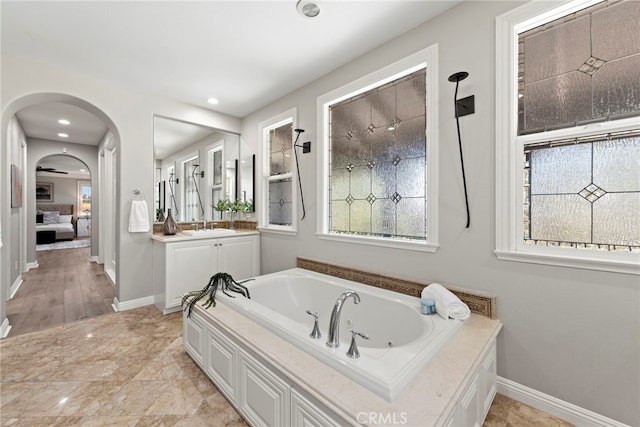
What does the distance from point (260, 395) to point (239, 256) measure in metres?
2.20

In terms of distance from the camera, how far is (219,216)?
3.89 meters

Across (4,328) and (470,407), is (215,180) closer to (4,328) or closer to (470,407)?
(4,328)

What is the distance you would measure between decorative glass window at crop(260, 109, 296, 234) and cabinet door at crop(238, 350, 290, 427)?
1792 millimetres

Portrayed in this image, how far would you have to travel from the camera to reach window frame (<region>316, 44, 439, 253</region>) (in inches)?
75.6

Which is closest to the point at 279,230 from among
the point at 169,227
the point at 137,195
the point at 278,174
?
the point at 278,174

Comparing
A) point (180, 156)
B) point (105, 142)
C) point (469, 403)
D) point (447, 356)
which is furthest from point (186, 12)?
point (105, 142)

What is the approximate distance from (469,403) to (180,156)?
3.88 meters

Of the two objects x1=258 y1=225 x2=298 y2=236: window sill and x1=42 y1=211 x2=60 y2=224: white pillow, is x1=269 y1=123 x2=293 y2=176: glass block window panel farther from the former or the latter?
x1=42 y1=211 x2=60 y2=224: white pillow

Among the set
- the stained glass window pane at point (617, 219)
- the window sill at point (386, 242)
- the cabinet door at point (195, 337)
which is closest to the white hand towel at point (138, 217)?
the cabinet door at point (195, 337)

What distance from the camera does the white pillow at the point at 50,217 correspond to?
862cm

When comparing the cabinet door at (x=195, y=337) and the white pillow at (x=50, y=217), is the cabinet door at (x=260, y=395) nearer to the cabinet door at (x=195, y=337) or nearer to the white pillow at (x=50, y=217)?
the cabinet door at (x=195, y=337)

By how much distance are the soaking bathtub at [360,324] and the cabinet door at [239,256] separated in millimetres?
1016

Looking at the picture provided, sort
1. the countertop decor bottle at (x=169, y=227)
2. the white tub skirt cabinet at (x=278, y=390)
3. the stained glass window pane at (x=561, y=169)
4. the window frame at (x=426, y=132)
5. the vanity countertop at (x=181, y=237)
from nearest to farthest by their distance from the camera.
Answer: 1. the white tub skirt cabinet at (x=278, y=390)
2. the stained glass window pane at (x=561, y=169)
3. the window frame at (x=426, y=132)
4. the vanity countertop at (x=181, y=237)
5. the countertop decor bottle at (x=169, y=227)

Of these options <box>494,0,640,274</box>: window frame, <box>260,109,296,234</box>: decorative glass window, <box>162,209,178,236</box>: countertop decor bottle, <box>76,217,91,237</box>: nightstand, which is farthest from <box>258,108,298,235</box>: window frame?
<box>76,217,91,237</box>: nightstand
